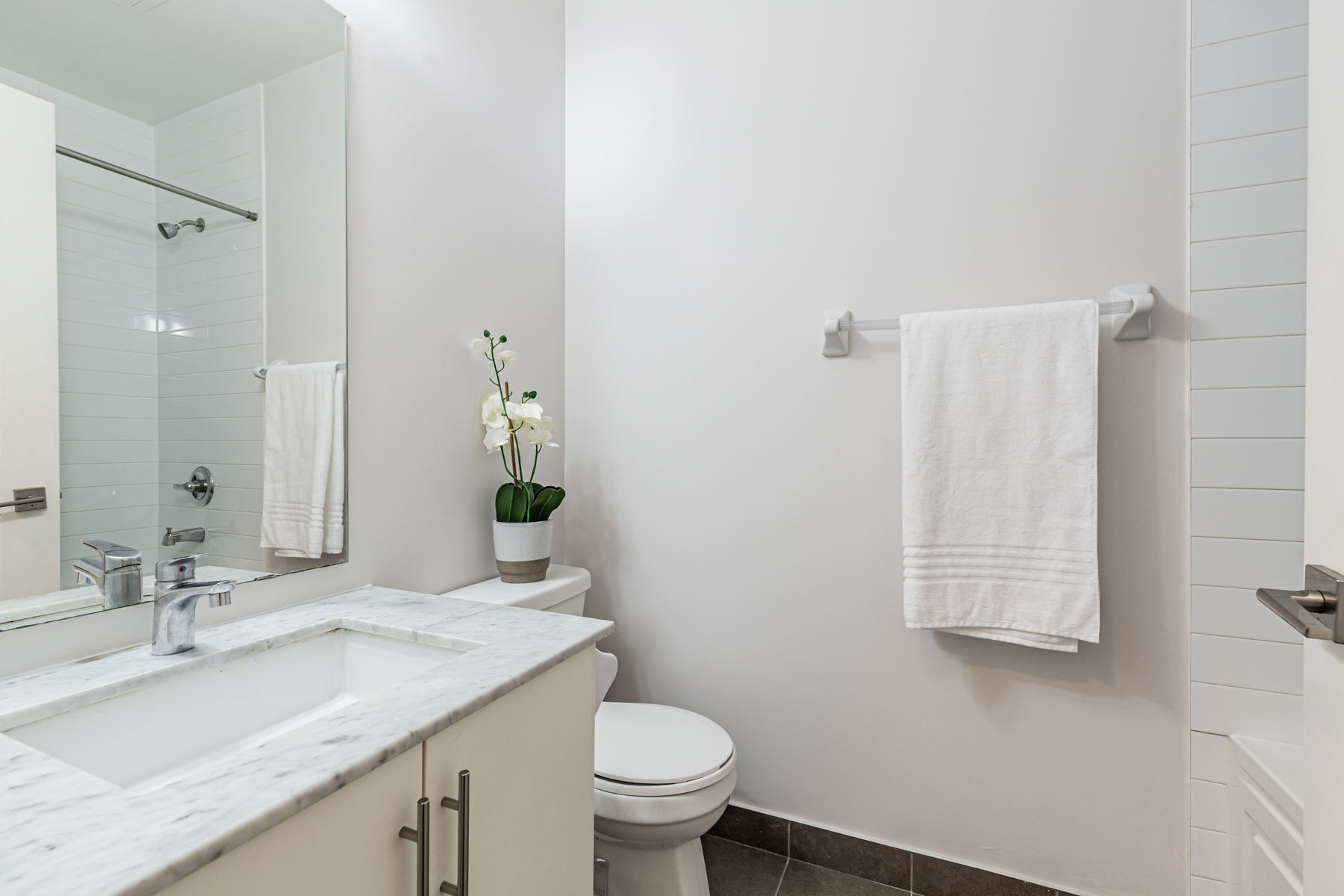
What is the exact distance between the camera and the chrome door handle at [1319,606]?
566 mm

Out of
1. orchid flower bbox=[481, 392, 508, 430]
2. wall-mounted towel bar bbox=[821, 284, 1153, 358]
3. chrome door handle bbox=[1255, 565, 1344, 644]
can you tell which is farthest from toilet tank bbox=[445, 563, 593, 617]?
wall-mounted towel bar bbox=[821, 284, 1153, 358]

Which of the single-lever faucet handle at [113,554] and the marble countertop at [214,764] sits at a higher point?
the single-lever faucet handle at [113,554]

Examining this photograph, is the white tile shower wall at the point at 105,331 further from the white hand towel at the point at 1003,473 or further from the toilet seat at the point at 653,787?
the white hand towel at the point at 1003,473

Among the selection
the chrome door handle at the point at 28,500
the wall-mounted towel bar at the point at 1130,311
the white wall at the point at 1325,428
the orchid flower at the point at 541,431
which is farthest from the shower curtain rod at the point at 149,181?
the wall-mounted towel bar at the point at 1130,311

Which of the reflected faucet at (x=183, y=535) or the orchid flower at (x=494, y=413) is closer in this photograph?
the reflected faucet at (x=183, y=535)

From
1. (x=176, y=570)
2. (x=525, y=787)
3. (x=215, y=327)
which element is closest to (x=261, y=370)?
(x=215, y=327)

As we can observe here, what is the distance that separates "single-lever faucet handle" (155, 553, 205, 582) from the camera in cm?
85

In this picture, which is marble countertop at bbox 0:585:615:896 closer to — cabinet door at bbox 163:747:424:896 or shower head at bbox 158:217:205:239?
cabinet door at bbox 163:747:424:896

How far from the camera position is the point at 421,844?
61 centimetres

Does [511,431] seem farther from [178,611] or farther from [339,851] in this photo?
[339,851]

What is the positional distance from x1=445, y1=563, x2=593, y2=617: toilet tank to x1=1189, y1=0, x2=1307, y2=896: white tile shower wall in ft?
4.10

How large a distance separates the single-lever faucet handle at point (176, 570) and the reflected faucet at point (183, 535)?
3 centimetres

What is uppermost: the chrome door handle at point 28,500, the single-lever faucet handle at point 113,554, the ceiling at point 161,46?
the ceiling at point 161,46

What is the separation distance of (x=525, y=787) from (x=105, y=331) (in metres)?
0.80
